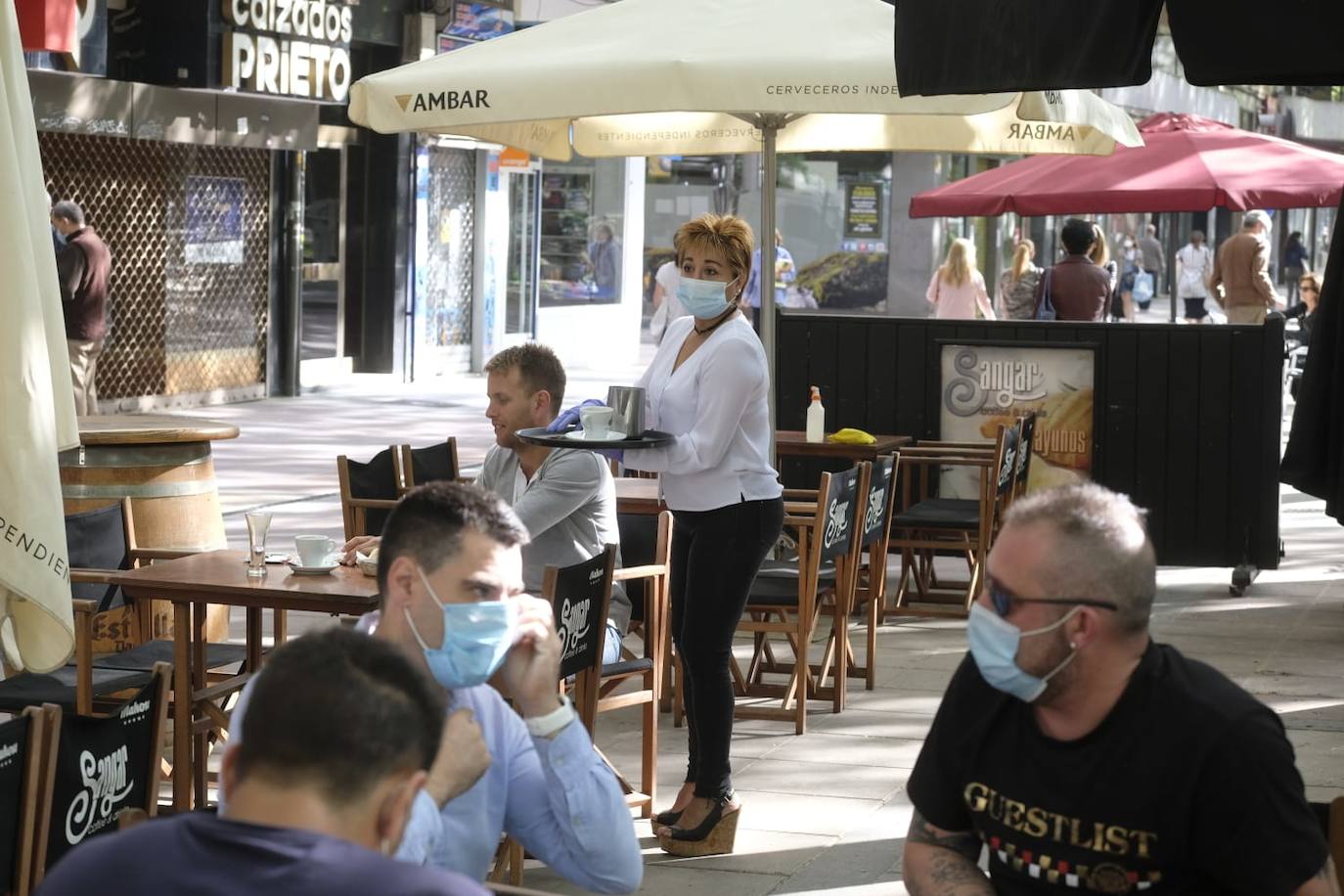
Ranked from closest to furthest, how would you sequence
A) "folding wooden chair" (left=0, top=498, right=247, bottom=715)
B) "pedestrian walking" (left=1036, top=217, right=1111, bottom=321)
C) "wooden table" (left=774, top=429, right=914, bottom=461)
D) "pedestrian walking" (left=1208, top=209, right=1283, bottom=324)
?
"folding wooden chair" (left=0, top=498, right=247, bottom=715) < "wooden table" (left=774, top=429, right=914, bottom=461) < "pedestrian walking" (left=1036, top=217, right=1111, bottom=321) < "pedestrian walking" (left=1208, top=209, right=1283, bottom=324)

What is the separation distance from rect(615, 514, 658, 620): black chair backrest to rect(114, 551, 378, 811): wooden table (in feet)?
5.29

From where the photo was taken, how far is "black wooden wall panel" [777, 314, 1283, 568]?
10484 mm

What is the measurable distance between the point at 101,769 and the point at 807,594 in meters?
Result: 3.73

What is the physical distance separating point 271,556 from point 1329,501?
164 inches

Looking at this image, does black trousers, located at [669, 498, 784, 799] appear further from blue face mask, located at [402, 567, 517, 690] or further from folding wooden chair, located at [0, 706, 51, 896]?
blue face mask, located at [402, 567, 517, 690]

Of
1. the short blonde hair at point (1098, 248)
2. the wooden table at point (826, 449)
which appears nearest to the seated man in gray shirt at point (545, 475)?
the wooden table at point (826, 449)

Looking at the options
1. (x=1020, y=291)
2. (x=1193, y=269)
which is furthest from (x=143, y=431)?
(x=1193, y=269)

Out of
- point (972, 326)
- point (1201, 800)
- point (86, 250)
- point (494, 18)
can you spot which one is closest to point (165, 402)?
point (86, 250)

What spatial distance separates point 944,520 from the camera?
969 centimetres

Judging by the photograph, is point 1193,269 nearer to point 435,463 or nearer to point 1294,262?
point 1294,262

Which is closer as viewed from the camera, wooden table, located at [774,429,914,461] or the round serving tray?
the round serving tray

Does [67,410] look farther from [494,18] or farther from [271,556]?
[494,18]

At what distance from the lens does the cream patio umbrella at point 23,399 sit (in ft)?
12.7

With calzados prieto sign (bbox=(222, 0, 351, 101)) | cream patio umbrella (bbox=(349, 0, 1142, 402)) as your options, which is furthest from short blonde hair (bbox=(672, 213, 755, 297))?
calzados prieto sign (bbox=(222, 0, 351, 101))
